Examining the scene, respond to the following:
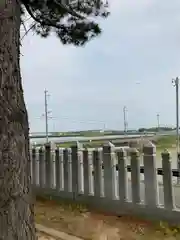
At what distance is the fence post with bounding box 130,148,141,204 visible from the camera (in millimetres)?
4062

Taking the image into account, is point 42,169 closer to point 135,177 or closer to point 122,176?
point 122,176

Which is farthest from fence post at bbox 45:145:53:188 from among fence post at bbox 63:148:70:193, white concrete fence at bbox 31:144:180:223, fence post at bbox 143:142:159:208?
fence post at bbox 143:142:159:208

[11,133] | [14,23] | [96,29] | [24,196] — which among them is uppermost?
[96,29]

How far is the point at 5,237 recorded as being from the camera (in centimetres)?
176

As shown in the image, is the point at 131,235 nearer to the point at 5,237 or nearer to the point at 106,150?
the point at 106,150

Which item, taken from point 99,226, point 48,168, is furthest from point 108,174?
point 48,168

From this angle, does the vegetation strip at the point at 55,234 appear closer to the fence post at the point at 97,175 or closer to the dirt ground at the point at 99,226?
the dirt ground at the point at 99,226

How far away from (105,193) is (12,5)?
3069mm

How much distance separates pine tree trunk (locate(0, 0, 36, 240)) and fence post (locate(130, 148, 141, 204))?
235 centimetres

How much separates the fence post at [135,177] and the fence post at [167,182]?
0.37 metres

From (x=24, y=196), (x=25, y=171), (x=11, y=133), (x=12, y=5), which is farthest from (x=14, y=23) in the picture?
(x=24, y=196)

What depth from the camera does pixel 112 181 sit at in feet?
14.3

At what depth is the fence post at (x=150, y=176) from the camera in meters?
3.88

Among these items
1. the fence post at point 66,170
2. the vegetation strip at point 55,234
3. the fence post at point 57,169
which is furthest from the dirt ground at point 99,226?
the fence post at point 57,169
